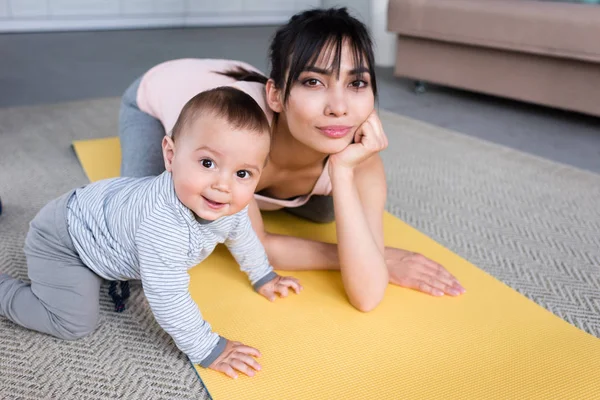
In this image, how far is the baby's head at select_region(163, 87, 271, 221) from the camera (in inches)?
30.9

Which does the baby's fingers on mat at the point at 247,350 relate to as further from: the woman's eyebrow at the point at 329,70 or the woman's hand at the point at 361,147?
the woman's eyebrow at the point at 329,70

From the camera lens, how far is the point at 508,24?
242 cm

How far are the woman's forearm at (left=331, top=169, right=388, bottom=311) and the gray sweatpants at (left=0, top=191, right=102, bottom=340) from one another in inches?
17.2

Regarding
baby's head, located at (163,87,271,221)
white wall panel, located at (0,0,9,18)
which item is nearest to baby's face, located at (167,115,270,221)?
baby's head, located at (163,87,271,221)

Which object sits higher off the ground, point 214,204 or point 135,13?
point 214,204

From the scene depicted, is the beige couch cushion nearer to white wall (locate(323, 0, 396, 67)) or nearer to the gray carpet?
the gray carpet

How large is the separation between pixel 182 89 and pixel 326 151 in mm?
528

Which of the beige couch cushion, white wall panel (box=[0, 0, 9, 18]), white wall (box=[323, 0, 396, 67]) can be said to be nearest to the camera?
the beige couch cushion

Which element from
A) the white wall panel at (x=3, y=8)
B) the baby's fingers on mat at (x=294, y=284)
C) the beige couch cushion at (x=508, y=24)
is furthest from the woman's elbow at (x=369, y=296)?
the white wall panel at (x=3, y=8)

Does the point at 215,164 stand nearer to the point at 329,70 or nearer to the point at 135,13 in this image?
the point at 329,70

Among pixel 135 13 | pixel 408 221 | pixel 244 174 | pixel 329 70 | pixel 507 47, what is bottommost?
pixel 408 221

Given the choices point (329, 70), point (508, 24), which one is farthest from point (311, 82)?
point (508, 24)

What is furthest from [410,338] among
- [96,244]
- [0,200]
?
[0,200]

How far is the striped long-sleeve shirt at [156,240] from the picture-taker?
2.74 feet
